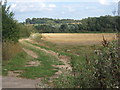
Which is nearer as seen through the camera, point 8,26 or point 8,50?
point 8,50

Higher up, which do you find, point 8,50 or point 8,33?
point 8,33

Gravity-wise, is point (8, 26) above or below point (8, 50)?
above

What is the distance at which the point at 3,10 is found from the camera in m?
15.5

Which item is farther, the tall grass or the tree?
the tree

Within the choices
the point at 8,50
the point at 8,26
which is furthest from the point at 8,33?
the point at 8,50

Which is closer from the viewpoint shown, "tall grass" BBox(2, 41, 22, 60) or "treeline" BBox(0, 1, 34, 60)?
"tall grass" BBox(2, 41, 22, 60)

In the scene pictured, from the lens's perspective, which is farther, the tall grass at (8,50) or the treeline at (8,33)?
the treeline at (8,33)

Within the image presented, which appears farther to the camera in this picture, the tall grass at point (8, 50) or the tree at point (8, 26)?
the tree at point (8, 26)

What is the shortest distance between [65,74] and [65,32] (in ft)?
210

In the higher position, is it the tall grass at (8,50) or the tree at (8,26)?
the tree at (8,26)

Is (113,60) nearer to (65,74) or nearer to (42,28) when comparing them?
(65,74)

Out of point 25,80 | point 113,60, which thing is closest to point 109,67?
point 113,60

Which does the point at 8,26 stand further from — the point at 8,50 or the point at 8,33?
the point at 8,50

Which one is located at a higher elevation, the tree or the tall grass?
the tree
